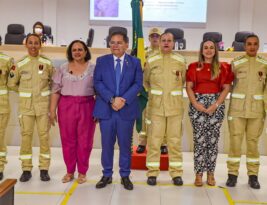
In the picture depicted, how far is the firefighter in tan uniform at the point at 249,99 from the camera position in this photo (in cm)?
379

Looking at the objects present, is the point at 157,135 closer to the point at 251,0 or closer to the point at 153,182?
the point at 153,182

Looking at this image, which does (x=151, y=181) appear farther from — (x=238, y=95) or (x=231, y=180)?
(x=238, y=95)

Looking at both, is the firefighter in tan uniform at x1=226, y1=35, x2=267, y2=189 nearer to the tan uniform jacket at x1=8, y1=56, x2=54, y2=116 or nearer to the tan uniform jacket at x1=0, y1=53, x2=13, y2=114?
the tan uniform jacket at x1=8, y1=56, x2=54, y2=116

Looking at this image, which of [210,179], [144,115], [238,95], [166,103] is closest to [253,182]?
[210,179]

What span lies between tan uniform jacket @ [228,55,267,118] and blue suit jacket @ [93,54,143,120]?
0.98 metres

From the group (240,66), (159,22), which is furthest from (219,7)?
(240,66)

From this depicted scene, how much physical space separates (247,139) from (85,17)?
764 cm

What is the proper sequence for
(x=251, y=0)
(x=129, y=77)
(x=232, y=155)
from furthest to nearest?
(x=251, y=0), (x=232, y=155), (x=129, y=77)

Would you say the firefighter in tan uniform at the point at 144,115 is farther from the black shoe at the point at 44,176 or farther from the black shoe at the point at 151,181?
the black shoe at the point at 44,176

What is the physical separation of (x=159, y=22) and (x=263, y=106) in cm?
682

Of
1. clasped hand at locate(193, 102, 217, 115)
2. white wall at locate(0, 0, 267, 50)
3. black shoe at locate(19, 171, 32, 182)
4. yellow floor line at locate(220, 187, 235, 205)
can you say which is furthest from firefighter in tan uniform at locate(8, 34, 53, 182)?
white wall at locate(0, 0, 267, 50)

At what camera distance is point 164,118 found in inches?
151

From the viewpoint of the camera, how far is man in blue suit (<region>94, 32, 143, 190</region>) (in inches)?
142

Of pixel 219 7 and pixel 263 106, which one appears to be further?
pixel 219 7
